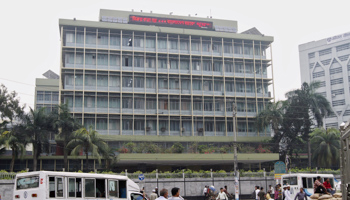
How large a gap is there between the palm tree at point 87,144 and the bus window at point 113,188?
26.1 m

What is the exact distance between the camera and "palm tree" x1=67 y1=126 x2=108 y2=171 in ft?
158

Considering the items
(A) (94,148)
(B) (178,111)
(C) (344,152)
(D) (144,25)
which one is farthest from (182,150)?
(C) (344,152)

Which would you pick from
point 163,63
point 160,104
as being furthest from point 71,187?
point 163,63

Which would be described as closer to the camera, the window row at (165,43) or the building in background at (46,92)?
the window row at (165,43)

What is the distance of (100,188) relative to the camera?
2138 centimetres

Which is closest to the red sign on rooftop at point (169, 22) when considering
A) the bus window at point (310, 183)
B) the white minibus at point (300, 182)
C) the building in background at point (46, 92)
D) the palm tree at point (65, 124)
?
the building in background at point (46, 92)

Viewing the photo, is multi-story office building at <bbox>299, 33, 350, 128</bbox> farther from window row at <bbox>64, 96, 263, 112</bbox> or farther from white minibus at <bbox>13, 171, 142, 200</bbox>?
white minibus at <bbox>13, 171, 142, 200</bbox>

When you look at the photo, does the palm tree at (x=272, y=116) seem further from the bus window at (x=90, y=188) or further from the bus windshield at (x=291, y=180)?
the bus window at (x=90, y=188)

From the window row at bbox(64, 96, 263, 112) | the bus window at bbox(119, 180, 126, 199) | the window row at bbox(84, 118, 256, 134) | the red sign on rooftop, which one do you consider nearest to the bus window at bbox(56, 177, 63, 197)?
the bus window at bbox(119, 180, 126, 199)

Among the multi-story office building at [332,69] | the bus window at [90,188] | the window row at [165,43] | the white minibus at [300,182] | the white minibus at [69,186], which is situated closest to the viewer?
the white minibus at [69,186]

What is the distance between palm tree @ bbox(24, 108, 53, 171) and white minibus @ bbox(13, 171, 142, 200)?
29.4 m

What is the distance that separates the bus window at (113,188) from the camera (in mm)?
21906

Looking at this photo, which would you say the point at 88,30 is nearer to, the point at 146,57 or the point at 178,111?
the point at 146,57

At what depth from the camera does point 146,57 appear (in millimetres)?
63156
